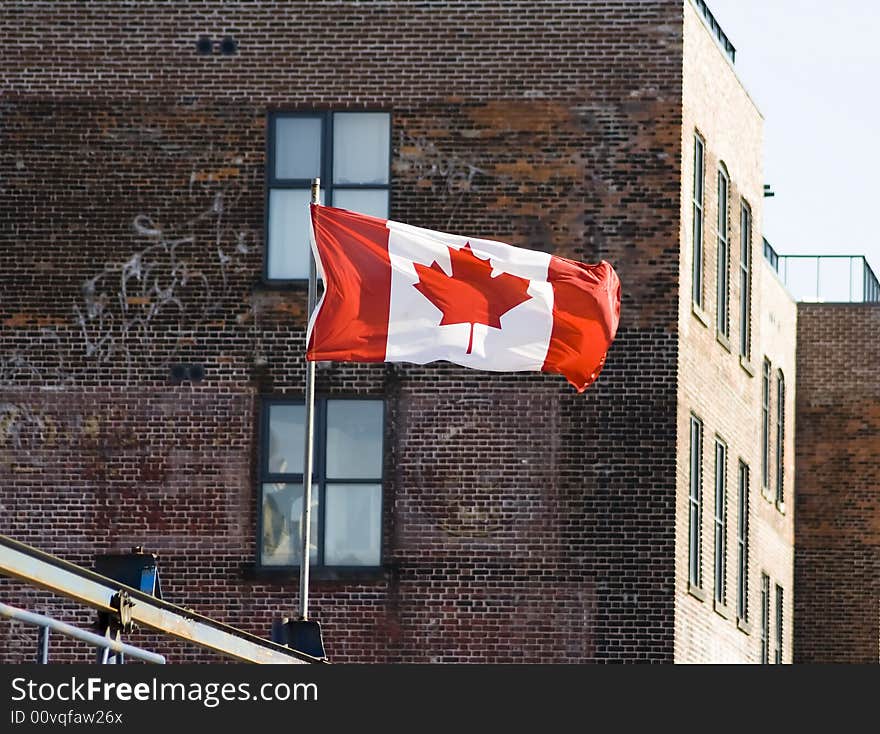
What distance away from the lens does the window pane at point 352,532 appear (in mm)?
29766

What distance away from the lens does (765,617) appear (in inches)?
1606

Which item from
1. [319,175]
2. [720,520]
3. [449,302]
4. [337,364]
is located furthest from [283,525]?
[449,302]

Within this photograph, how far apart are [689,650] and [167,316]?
27.0 feet

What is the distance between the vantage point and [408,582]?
29578mm

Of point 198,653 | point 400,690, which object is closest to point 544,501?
point 198,653

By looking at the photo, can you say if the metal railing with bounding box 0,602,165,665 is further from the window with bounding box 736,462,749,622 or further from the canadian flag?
the window with bounding box 736,462,749,622

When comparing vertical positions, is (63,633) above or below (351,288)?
below

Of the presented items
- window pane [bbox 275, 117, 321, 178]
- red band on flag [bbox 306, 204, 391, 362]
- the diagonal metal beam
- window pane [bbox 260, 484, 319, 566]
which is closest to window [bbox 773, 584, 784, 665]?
window pane [bbox 260, 484, 319, 566]

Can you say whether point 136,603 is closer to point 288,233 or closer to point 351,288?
point 351,288

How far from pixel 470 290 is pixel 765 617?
19.5 meters

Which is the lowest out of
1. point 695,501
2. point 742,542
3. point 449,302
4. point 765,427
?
point 742,542

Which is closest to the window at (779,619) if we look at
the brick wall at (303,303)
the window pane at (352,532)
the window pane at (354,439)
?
the brick wall at (303,303)

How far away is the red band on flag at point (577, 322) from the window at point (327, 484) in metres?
7.24

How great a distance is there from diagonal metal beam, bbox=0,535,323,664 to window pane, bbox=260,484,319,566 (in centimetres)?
819
